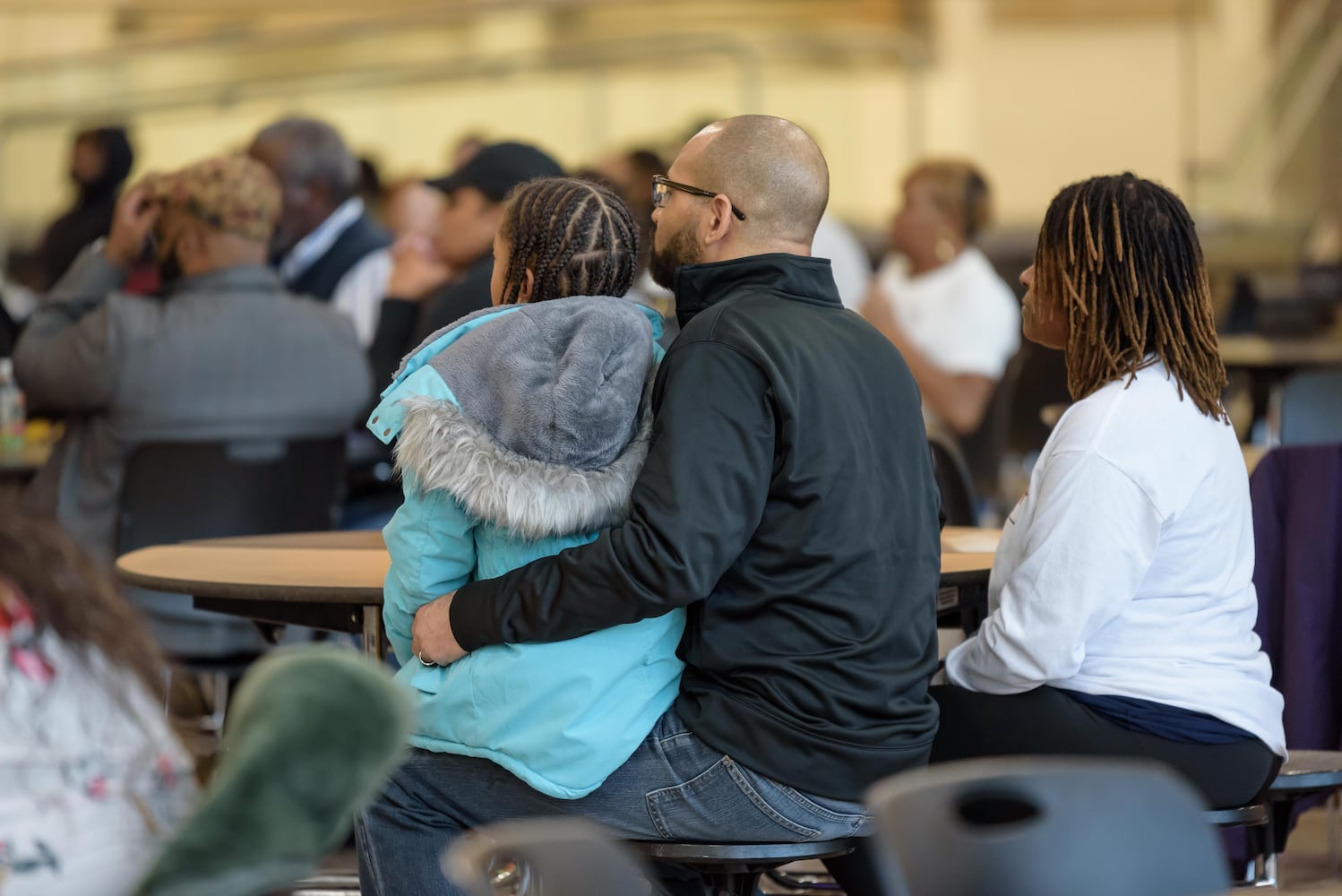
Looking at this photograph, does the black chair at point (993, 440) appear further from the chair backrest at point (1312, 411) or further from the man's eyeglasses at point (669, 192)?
the man's eyeglasses at point (669, 192)

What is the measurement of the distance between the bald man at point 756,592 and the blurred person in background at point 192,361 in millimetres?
1586

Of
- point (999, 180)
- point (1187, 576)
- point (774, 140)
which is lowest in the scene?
point (999, 180)

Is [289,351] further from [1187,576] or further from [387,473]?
[1187,576]

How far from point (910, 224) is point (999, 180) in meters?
4.76

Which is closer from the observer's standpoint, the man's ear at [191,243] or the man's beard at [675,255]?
the man's beard at [675,255]

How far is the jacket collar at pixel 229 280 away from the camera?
345 cm

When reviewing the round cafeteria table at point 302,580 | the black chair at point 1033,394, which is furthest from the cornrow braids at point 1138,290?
the black chair at point 1033,394

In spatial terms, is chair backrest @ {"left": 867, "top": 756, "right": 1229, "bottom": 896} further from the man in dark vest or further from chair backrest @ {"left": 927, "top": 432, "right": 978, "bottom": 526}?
the man in dark vest

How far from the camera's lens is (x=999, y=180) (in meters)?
9.87

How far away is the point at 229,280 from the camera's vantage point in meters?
3.45

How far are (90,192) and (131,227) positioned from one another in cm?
150

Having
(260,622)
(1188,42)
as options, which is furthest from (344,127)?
(260,622)

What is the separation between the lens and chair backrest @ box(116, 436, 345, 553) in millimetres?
3195

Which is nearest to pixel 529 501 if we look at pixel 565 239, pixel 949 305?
pixel 565 239
